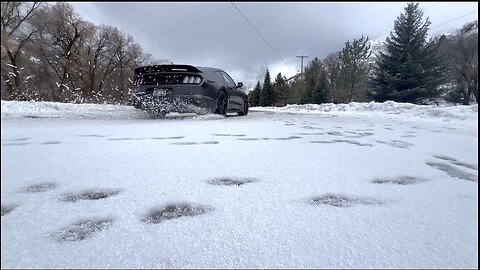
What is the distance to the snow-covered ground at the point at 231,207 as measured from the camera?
2.32 ft

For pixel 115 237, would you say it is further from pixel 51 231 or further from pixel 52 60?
pixel 52 60

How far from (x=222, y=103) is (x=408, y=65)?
14669mm

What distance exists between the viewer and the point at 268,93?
34.9m

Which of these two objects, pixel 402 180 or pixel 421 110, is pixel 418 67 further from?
pixel 402 180

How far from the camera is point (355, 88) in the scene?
1192 centimetres

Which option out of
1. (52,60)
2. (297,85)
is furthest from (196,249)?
(297,85)

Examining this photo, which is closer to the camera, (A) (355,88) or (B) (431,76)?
(A) (355,88)

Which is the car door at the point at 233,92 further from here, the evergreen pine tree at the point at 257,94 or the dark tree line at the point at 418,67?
the evergreen pine tree at the point at 257,94

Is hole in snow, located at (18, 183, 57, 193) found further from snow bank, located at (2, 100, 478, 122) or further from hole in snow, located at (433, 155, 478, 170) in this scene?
hole in snow, located at (433, 155, 478, 170)

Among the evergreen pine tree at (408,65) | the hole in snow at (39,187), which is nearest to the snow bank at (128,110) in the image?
the hole in snow at (39,187)

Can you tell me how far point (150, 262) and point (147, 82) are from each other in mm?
3715

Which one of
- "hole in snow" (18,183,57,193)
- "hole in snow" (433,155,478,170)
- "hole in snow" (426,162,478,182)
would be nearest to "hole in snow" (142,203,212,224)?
"hole in snow" (18,183,57,193)

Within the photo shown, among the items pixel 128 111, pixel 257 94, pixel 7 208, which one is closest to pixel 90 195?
pixel 7 208

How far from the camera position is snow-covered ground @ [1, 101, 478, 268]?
0.71 m
